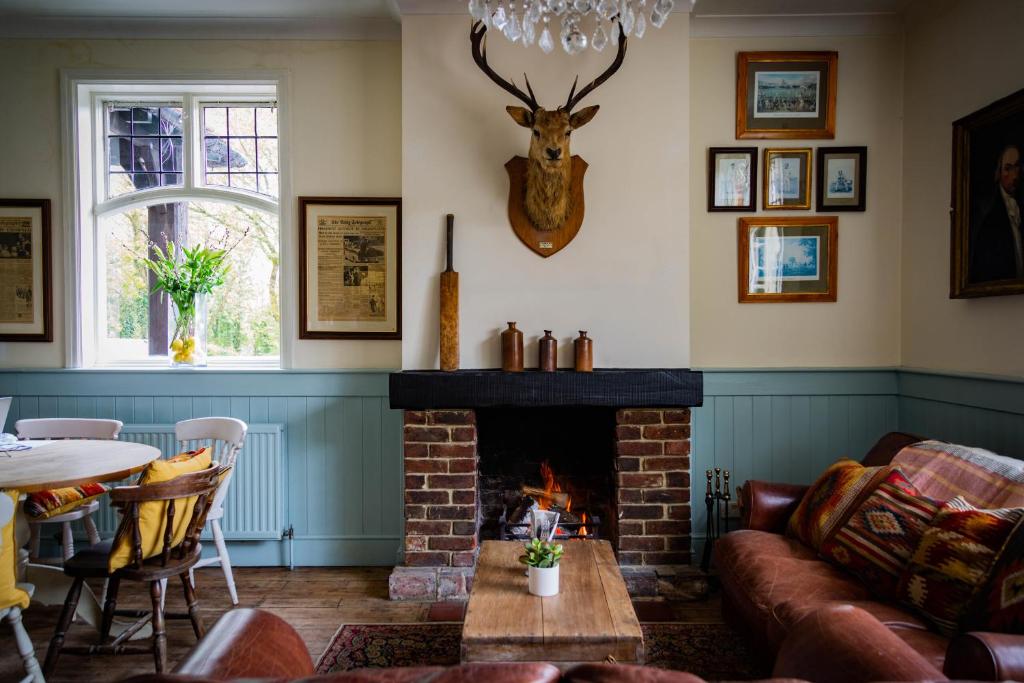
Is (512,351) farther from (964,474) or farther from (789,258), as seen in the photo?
(964,474)

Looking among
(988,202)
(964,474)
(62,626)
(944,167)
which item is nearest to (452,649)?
(62,626)

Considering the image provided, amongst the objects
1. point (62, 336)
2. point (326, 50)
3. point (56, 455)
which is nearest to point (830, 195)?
point (326, 50)

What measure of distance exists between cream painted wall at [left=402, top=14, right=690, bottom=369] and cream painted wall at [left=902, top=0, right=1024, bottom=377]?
1.23 metres

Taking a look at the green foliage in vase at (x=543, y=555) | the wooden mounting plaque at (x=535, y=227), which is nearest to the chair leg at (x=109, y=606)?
the green foliage in vase at (x=543, y=555)

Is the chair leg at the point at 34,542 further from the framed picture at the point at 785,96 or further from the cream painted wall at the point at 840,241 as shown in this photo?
the framed picture at the point at 785,96

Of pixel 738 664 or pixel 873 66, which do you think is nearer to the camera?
pixel 738 664

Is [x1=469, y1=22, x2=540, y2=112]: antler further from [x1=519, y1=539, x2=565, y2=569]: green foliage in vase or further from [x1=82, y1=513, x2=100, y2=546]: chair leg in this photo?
[x1=82, y1=513, x2=100, y2=546]: chair leg

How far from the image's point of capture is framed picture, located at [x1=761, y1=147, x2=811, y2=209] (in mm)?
3387

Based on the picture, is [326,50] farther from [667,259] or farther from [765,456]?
[765,456]

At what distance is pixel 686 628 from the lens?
2.73 meters

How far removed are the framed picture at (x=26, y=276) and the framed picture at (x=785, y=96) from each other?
12.6 feet

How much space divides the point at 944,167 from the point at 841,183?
0.47 m

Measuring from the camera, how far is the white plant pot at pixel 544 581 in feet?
6.61

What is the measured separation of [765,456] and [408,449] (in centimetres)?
193
